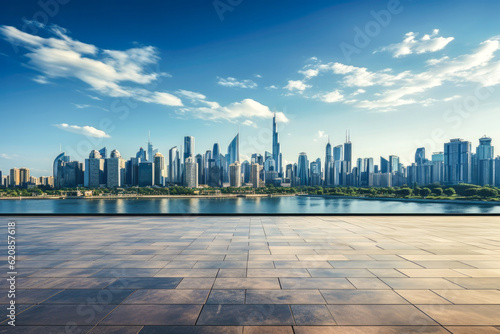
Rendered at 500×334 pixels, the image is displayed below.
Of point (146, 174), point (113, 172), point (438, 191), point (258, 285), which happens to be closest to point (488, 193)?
point (438, 191)

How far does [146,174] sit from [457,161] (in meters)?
180

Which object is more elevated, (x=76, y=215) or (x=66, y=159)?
(x=66, y=159)

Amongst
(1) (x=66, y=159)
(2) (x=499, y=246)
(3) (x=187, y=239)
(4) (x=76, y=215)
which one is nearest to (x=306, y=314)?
(3) (x=187, y=239)

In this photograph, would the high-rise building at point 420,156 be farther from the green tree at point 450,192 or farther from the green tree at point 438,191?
the green tree at point 450,192

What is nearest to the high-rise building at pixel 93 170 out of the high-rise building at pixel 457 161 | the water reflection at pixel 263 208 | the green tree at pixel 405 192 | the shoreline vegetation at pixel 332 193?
the shoreline vegetation at pixel 332 193

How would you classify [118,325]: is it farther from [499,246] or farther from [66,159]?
[66,159]

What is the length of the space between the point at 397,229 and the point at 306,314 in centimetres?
929

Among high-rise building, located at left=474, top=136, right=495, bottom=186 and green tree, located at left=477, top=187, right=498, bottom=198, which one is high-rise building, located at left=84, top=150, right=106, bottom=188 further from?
high-rise building, located at left=474, top=136, right=495, bottom=186

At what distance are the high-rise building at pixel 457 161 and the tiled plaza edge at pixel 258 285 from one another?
15212 cm

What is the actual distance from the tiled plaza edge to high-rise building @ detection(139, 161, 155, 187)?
598ft

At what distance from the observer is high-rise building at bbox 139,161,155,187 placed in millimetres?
180488

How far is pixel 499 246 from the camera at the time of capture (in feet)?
27.2

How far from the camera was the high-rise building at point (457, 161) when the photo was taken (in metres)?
129

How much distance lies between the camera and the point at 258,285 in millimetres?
5066
